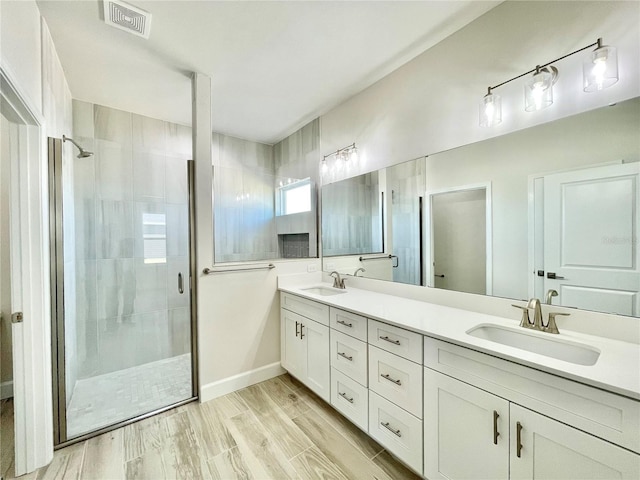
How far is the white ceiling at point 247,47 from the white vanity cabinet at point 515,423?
1968 mm

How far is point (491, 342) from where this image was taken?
1.14m

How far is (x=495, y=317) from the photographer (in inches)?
60.7

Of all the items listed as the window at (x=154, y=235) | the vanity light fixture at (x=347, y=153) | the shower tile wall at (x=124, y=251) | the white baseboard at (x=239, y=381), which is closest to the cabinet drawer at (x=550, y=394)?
the white baseboard at (x=239, y=381)

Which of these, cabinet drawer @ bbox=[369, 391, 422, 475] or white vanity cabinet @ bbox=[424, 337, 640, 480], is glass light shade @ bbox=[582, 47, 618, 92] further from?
cabinet drawer @ bbox=[369, 391, 422, 475]

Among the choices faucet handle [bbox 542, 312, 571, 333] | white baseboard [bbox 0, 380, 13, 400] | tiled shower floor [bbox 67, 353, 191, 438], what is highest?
faucet handle [bbox 542, 312, 571, 333]

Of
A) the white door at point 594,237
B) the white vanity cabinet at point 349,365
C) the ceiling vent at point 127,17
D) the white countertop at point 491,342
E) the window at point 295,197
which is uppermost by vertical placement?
the ceiling vent at point 127,17

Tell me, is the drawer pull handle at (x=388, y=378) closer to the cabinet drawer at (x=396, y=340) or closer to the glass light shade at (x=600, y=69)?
the cabinet drawer at (x=396, y=340)

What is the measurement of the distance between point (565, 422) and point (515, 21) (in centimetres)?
198

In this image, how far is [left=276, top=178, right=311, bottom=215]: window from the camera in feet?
10.2

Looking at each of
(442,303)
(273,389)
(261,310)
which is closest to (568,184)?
(442,303)

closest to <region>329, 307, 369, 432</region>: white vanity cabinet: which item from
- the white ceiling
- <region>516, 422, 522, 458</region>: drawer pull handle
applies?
<region>516, 422, 522, 458</region>: drawer pull handle

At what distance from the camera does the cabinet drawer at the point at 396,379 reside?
1.34 m

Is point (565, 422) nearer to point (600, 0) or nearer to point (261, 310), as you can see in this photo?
point (600, 0)

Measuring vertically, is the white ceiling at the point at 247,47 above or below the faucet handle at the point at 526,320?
above
